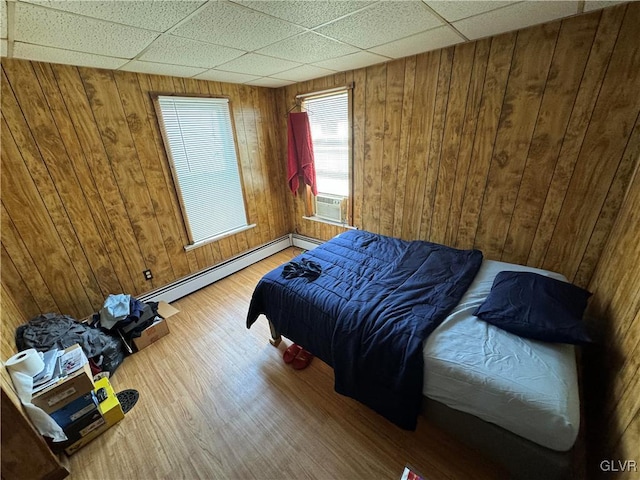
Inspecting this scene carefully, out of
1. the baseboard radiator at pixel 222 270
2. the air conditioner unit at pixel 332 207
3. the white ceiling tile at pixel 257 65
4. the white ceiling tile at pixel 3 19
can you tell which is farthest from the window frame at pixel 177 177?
the white ceiling tile at pixel 3 19

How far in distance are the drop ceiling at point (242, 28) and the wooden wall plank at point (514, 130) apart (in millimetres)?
150

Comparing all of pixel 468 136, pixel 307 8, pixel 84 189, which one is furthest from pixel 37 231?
pixel 468 136

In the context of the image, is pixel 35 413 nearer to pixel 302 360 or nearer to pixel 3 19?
pixel 302 360

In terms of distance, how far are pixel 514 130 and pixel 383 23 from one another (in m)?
1.27

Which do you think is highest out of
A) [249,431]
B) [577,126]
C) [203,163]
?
[577,126]

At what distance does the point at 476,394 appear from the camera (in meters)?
1.19

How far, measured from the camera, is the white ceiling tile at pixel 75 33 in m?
1.20

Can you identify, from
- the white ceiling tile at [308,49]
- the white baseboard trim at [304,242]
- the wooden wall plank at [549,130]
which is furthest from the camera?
the white baseboard trim at [304,242]

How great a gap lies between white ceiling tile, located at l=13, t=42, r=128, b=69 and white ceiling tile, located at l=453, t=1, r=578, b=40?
8.00 feet

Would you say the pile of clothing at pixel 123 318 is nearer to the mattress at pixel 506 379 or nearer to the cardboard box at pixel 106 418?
the cardboard box at pixel 106 418

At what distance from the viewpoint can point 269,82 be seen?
2998 millimetres

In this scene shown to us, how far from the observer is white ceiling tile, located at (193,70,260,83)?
8.13 ft

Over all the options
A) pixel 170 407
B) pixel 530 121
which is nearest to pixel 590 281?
pixel 530 121

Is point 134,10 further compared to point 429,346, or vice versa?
point 429,346
